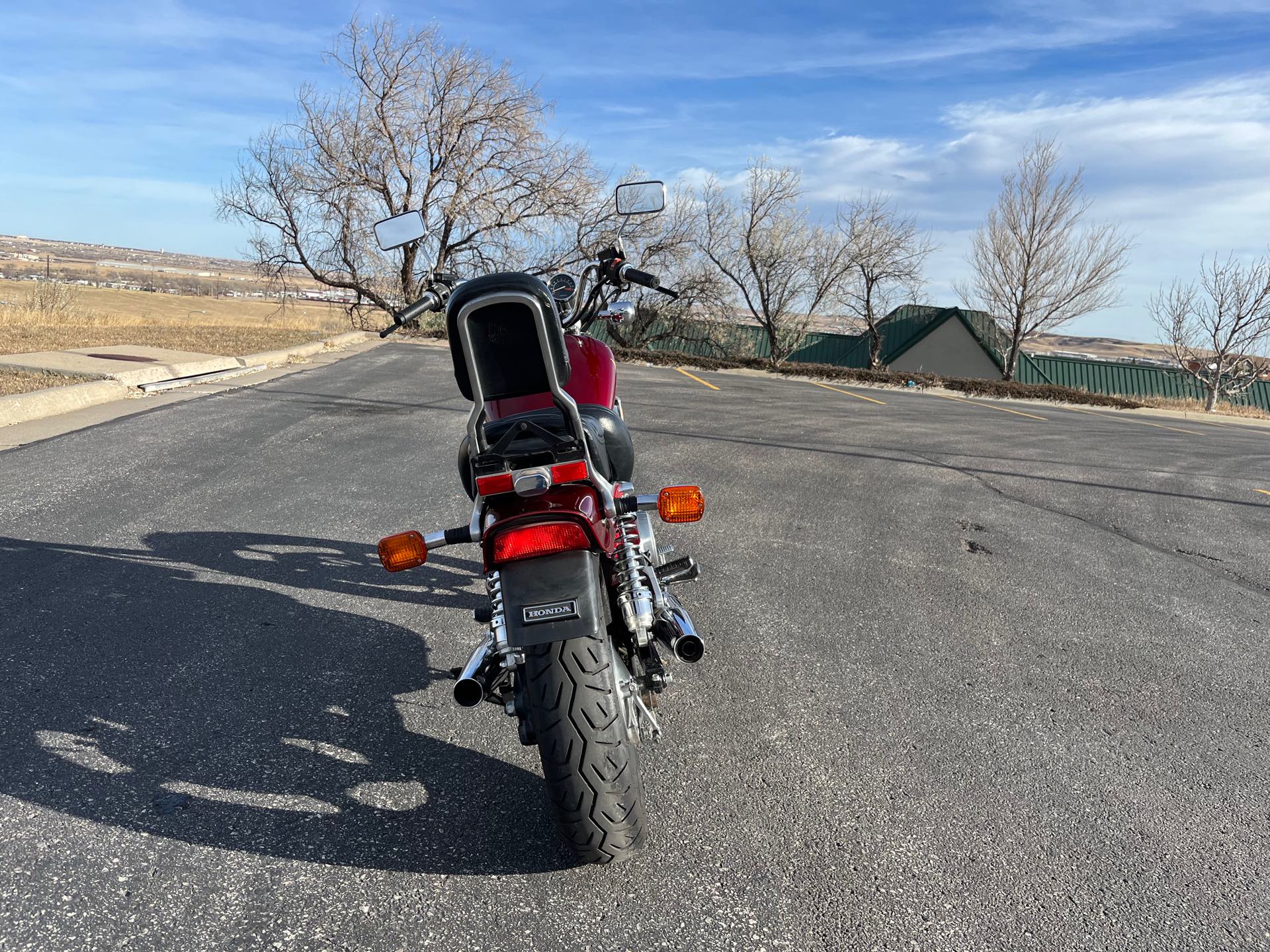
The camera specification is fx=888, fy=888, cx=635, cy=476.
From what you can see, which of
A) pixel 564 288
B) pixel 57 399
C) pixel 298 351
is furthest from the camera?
pixel 298 351

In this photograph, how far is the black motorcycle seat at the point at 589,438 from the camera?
267 centimetres

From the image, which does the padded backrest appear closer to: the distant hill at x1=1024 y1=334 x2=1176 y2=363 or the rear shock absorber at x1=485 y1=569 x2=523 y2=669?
the rear shock absorber at x1=485 y1=569 x2=523 y2=669

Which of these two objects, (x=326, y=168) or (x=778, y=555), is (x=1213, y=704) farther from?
(x=326, y=168)

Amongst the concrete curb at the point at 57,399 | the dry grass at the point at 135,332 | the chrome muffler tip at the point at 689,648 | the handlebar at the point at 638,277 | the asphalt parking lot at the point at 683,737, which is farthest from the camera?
the dry grass at the point at 135,332

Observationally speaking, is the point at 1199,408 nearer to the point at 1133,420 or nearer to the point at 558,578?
the point at 1133,420

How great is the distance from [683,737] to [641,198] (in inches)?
102

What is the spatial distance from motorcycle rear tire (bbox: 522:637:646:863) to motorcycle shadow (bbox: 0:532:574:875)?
0.77 feet

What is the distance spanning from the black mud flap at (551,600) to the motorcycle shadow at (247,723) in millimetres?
694

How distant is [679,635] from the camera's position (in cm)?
280

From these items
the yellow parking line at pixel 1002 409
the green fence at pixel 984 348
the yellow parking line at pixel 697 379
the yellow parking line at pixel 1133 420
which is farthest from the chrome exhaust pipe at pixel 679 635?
the green fence at pixel 984 348

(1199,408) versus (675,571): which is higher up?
(675,571)

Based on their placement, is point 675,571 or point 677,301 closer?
point 675,571

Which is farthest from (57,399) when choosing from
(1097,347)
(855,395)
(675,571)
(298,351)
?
(1097,347)

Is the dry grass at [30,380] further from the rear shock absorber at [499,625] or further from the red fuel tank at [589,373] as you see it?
the rear shock absorber at [499,625]
